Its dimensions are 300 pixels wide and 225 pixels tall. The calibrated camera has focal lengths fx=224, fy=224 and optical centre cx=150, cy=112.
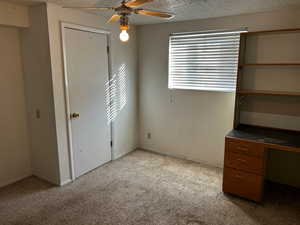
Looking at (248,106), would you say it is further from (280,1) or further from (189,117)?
(280,1)

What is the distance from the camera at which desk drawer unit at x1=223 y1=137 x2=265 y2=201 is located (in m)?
2.56

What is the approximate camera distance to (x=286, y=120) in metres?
2.99

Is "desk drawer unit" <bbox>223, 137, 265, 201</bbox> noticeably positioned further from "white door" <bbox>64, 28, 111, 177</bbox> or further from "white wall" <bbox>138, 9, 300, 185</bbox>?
"white door" <bbox>64, 28, 111, 177</bbox>

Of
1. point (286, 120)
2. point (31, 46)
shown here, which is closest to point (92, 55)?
point (31, 46)

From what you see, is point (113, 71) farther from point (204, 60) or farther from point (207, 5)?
point (207, 5)

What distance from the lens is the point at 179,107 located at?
12.7ft

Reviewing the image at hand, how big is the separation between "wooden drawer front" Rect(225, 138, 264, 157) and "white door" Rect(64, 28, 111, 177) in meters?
1.97

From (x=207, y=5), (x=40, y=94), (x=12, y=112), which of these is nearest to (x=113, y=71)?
(x=40, y=94)

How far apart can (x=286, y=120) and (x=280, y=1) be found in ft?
4.85

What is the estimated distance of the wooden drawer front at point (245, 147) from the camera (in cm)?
253

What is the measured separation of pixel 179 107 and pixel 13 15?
2.69 metres

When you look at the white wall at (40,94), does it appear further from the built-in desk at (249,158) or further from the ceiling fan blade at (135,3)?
the built-in desk at (249,158)

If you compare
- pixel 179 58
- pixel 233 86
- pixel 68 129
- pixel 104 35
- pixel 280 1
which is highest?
pixel 280 1

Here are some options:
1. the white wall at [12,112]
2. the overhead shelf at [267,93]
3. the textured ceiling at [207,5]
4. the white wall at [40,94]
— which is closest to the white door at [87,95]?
the white wall at [40,94]
